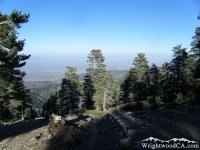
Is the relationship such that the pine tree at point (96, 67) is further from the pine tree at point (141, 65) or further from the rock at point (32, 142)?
the rock at point (32, 142)

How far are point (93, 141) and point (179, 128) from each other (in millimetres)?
4595

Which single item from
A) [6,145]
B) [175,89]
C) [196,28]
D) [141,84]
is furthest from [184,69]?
[6,145]

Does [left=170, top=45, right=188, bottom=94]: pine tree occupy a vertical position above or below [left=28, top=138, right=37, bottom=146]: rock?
above

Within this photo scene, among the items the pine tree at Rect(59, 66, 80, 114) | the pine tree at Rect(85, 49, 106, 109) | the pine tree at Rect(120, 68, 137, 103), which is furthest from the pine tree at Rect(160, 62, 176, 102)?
the pine tree at Rect(59, 66, 80, 114)

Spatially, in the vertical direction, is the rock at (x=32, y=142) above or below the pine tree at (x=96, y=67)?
below

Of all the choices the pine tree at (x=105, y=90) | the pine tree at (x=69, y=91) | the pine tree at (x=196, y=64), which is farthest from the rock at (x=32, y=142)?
the pine tree at (x=69, y=91)

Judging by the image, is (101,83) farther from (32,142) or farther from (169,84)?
(32,142)

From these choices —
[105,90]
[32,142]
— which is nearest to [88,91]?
[105,90]

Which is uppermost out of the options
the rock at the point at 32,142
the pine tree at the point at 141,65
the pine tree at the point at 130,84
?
the pine tree at the point at 141,65

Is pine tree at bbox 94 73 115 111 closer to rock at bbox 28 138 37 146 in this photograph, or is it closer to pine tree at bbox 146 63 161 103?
pine tree at bbox 146 63 161 103

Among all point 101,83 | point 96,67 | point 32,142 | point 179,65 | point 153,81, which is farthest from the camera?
point 96,67

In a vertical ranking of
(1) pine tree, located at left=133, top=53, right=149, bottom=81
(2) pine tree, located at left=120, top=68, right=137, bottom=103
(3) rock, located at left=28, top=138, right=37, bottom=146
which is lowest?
(3) rock, located at left=28, top=138, right=37, bottom=146

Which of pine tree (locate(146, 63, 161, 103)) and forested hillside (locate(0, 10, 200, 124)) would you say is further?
pine tree (locate(146, 63, 161, 103))

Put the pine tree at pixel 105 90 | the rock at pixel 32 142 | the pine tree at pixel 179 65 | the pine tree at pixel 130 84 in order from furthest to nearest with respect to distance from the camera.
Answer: the pine tree at pixel 130 84, the pine tree at pixel 105 90, the pine tree at pixel 179 65, the rock at pixel 32 142
